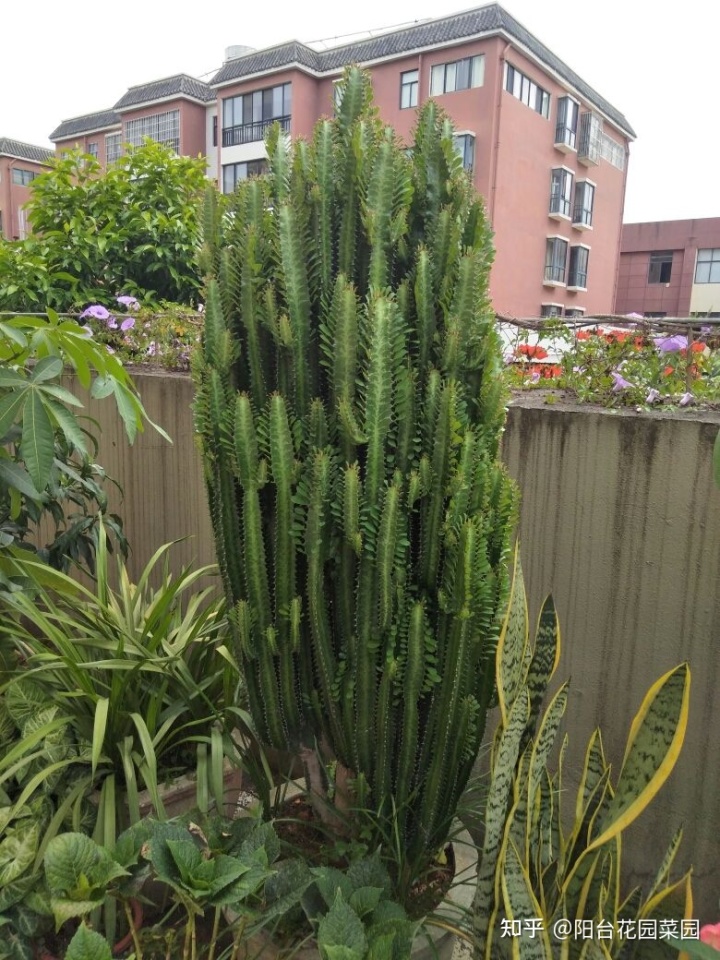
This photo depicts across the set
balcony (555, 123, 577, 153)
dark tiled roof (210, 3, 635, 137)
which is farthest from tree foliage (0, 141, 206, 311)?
balcony (555, 123, 577, 153)

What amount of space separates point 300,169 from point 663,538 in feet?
4.53

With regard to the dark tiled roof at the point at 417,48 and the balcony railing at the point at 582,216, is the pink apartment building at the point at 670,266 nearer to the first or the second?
the balcony railing at the point at 582,216

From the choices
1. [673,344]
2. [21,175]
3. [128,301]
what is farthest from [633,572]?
[21,175]

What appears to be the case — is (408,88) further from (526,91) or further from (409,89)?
(526,91)

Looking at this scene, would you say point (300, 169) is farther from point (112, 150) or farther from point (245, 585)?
point (112, 150)

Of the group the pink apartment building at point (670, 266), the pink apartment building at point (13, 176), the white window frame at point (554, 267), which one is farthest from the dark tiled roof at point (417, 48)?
the pink apartment building at point (13, 176)

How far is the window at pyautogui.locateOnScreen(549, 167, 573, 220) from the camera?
21.1m

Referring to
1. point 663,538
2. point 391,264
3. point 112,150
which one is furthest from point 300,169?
point 112,150

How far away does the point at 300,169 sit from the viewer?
5.08ft

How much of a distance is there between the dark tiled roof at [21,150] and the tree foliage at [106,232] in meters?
29.8

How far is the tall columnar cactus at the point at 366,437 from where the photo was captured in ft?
4.81

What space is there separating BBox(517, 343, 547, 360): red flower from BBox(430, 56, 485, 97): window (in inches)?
708

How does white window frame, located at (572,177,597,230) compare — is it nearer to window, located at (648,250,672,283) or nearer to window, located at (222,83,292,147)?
window, located at (648,250,672,283)

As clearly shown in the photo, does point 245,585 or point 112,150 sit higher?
point 112,150
